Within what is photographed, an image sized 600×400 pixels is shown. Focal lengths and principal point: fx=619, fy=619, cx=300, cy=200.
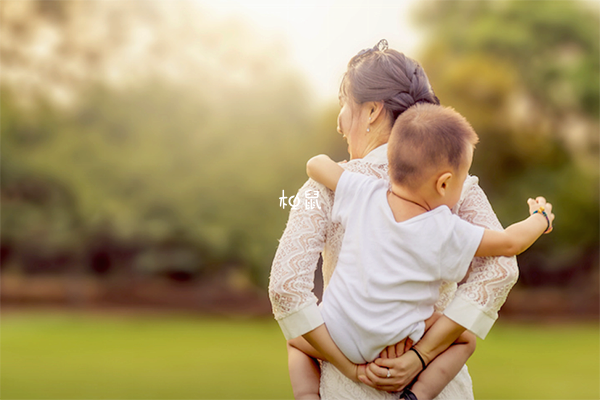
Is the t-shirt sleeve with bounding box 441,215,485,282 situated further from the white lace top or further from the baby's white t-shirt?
the white lace top

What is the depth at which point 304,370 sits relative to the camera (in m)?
1.78

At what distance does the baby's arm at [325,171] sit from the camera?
66.2 inches

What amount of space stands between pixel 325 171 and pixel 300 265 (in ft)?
0.87

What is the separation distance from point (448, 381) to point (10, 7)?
1529 centimetres

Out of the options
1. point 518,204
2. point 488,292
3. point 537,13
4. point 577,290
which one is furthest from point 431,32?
point 488,292

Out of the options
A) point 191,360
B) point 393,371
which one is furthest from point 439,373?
point 191,360

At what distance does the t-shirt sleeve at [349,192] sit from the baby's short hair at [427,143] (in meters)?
0.10

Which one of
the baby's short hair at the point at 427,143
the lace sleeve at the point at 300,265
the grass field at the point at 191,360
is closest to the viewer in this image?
the baby's short hair at the point at 427,143

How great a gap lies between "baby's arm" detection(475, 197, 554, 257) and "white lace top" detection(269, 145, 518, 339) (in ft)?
0.14

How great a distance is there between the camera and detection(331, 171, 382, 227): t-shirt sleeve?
164 centimetres

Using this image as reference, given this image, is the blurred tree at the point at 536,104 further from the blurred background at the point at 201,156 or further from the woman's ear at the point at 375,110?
the woman's ear at the point at 375,110

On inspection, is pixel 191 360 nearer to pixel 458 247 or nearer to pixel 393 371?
pixel 393 371

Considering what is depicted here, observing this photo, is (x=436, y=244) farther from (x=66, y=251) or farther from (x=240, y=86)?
(x=66, y=251)

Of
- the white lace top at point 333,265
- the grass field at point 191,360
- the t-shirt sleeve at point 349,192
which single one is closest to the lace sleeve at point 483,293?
the white lace top at point 333,265
